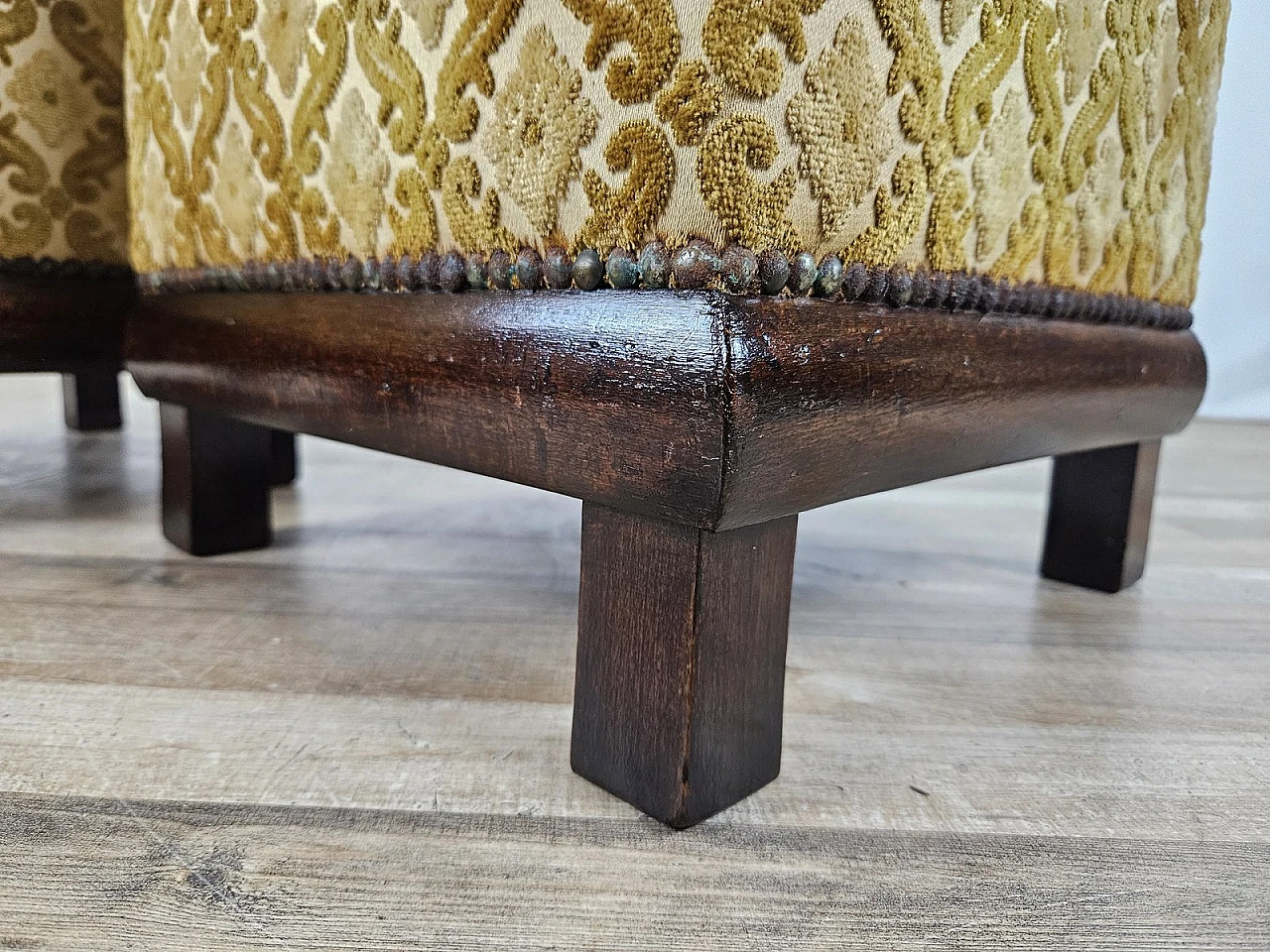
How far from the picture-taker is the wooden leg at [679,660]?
0.49m

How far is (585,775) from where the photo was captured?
1.80ft

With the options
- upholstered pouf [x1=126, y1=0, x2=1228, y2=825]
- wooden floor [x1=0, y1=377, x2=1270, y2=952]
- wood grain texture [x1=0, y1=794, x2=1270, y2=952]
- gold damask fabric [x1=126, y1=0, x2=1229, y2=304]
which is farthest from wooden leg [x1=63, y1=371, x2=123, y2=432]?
wood grain texture [x1=0, y1=794, x2=1270, y2=952]

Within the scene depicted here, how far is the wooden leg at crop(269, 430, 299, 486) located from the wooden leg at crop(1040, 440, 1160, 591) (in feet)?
3.14

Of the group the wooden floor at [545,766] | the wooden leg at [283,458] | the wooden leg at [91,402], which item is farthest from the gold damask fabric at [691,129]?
the wooden leg at [91,402]

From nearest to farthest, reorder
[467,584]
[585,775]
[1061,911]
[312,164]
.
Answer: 1. [1061,911]
2. [585,775]
3. [312,164]
4. [467,584]

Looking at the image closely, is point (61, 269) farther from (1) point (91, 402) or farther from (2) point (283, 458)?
(1) point (91, 402)

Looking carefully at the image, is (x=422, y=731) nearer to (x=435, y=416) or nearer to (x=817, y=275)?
(x=435, y=416)

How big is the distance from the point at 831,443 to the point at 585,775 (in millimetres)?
233

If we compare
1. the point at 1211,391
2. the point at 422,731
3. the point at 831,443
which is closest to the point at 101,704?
the point at 422,731

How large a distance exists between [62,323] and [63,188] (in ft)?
0.42

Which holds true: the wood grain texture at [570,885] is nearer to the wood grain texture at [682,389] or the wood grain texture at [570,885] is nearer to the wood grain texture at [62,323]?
the wood grain texture at [682,389]

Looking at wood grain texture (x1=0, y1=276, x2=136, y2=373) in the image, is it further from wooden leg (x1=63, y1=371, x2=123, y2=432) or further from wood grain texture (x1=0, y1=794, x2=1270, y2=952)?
wooden leg (x1=63, y1=371, x2=123, y2=432)

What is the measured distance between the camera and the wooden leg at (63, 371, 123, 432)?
5.66 ft

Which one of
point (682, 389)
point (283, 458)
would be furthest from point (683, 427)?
point (283, 458)
